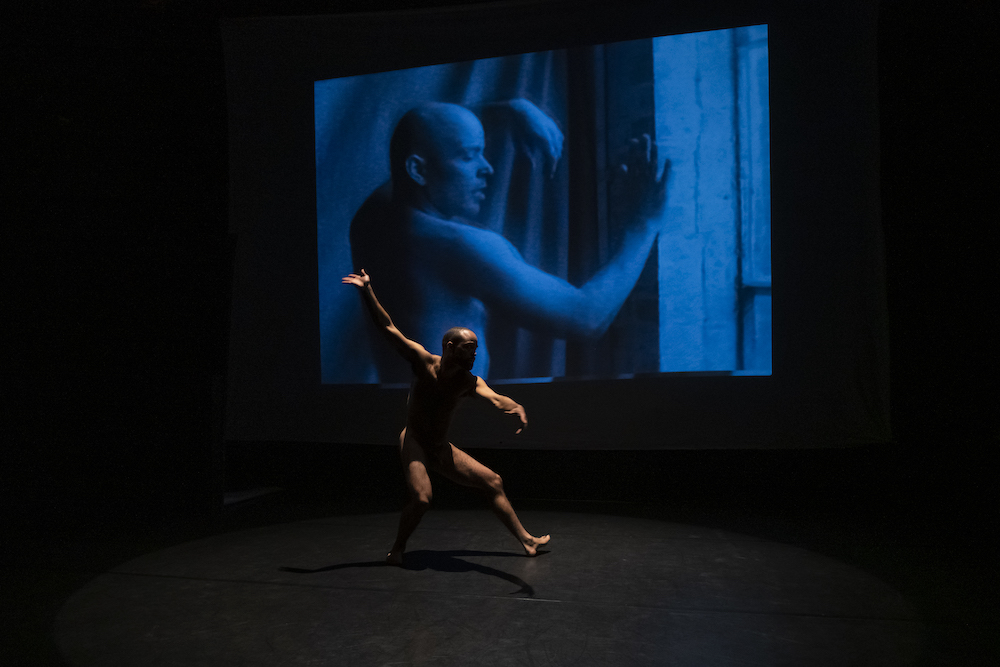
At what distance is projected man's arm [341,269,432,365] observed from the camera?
150 inches

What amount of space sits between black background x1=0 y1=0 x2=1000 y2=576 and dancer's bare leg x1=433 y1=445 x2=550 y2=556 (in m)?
1.84

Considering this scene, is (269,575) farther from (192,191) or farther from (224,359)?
(192,191)

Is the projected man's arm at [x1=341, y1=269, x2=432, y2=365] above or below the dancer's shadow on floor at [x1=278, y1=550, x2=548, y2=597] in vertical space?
above

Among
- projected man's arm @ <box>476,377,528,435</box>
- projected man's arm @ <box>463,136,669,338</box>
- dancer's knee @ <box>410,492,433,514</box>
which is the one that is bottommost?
dancer's knee @ <box>410,492,433,514</box>

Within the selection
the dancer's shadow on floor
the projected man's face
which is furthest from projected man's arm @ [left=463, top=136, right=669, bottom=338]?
the dancer's shadow on floor

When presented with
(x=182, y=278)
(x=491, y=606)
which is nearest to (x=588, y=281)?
(x=491, y=606)

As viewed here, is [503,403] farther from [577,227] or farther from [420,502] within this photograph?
[577,227]

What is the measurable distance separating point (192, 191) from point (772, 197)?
14.8 ft

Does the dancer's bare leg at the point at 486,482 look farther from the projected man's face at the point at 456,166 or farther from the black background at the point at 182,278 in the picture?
the projected man's face at the point at 456,166

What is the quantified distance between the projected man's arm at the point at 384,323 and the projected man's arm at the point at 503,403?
1.10 ft

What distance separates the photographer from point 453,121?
19.1 feet

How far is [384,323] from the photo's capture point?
388 cm

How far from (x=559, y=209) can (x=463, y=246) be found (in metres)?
0.79

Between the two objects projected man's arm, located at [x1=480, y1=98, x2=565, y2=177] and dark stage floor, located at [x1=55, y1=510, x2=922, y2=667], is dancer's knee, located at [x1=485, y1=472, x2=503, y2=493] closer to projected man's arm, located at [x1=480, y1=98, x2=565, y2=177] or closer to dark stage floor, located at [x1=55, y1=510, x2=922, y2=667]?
dark stage floor, located at [x1=55, y1=510, x2=922, y2=667]
